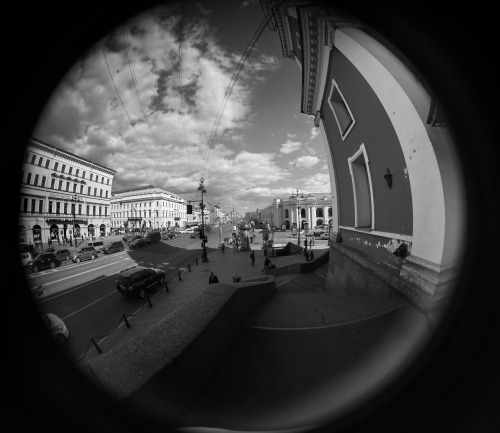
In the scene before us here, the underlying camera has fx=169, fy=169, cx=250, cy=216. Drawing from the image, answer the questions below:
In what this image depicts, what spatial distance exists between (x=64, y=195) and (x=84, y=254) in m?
4.99

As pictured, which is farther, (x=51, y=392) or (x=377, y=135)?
(x=377, y=135)

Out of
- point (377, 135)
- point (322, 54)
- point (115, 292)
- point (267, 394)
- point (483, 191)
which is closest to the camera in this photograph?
point (483, 191)

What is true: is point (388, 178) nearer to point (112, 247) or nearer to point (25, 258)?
point (25, 258)

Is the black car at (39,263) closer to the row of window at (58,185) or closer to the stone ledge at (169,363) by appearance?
the row of window at (58,185)

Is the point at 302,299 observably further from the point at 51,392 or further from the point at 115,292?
the point at 115,292

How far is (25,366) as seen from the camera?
1.45 metres

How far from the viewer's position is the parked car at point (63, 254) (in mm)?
6448

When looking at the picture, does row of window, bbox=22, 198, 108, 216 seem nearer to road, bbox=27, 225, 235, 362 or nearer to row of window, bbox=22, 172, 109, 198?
row of window, bbox=22, 172, 109, 198

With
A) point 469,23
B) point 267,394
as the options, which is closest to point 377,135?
point 469,23

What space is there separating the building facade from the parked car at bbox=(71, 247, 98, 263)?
36.7 ft

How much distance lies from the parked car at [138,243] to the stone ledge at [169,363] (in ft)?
36.6

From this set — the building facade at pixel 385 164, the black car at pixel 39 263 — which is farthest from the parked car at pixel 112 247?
the building facade at pixel 385 164

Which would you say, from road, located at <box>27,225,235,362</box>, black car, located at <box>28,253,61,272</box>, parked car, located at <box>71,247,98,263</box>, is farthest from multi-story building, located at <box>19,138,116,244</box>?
parked car, located at <box>71,247,98,263</box>

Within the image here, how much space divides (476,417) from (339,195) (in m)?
7.88
